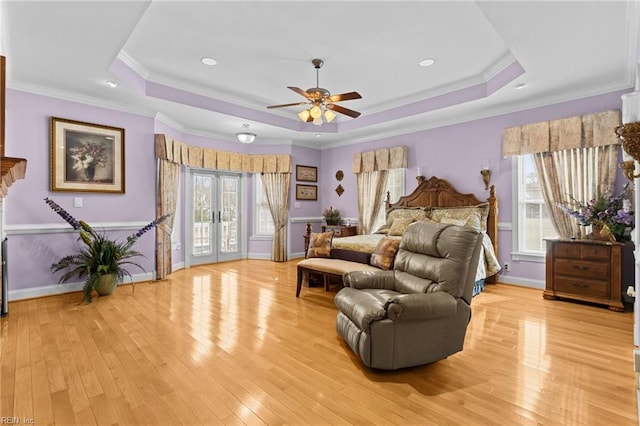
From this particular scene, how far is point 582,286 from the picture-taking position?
3857mm

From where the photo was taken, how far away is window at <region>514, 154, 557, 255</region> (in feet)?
15.4

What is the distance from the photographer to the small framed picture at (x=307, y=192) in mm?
7468

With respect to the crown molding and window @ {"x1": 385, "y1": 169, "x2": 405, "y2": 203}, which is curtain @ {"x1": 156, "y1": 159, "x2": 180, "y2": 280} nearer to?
the crown molding

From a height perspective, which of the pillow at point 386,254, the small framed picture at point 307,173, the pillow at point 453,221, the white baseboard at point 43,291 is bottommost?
the white baseboard at point 43,291

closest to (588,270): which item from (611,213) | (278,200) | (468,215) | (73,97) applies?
(611,213)

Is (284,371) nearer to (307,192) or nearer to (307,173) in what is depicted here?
(307,192)

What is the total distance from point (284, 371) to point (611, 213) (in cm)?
414

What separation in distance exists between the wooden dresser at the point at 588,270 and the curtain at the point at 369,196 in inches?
122

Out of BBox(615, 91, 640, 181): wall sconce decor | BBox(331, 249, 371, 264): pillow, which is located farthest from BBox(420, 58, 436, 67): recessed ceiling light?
BBox(331, 249, 371, 264): pillow

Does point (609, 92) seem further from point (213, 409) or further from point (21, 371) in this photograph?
point (21, 371)

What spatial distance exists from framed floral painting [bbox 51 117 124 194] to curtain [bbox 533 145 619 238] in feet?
20.1

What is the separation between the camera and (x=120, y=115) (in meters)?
4.82

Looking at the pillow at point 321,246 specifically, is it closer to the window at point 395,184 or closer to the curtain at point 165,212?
the window at point 395,184

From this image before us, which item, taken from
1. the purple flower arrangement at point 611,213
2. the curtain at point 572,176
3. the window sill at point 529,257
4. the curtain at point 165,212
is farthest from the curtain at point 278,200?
the purple flower arrangement at point 611,213
